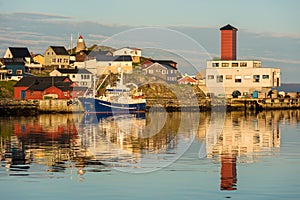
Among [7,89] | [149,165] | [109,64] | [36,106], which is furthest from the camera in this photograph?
[109,64]

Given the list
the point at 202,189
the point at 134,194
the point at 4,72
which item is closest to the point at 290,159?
the point at 202,189

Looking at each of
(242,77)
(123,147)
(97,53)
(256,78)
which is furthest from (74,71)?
(123,147)

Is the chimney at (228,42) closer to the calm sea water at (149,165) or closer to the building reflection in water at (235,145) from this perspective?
the building reflection in water at (235,145)

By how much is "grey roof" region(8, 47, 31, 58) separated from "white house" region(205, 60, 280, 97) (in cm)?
2831

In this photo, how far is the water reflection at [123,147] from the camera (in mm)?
24875

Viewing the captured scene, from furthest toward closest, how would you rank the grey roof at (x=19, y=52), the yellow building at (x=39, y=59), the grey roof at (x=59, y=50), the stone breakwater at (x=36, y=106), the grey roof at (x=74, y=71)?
the yellow building at (x=39, y=59)
the grey roof at (x=59, y=50)
the grey roof at (x=19, y=52)
the grey roof at (x=74, y=71)
the stone breakwater at (x=36, y=106)

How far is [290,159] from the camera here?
27.3m

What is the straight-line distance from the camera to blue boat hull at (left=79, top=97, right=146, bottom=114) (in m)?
67.4

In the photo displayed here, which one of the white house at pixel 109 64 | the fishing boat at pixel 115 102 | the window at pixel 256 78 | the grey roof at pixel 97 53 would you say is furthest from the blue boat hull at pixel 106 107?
the grey roof at pixel 97 53

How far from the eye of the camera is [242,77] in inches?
3420

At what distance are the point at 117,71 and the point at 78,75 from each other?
8671 mm

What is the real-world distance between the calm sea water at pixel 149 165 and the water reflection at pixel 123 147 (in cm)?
4

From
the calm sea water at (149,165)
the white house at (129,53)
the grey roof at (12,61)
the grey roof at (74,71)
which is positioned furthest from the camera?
the white house at (129,53)

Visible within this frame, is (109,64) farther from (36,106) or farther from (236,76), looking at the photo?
(36,106)
